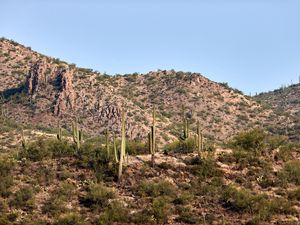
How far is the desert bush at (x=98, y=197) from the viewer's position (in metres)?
34.2

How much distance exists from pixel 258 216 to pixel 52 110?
54.4 metres

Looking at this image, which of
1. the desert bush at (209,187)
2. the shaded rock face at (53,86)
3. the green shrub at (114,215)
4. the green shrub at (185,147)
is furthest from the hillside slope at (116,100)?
the green shrub at (114,215)

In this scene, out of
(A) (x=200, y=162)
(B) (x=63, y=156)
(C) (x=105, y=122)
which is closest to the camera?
(A) (x=200, y=162)

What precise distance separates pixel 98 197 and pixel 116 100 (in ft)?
170

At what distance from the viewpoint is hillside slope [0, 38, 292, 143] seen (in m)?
80.6

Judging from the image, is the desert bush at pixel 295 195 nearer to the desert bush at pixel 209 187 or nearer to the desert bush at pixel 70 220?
the desert bush at pixel 209 187

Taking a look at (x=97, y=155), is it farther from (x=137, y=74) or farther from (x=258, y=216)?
(x=137, y=74)

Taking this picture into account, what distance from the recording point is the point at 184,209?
3316 centimetres

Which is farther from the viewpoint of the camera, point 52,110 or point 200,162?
point 52,110

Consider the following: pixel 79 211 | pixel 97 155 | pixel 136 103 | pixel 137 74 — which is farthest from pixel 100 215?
pixel 137 74

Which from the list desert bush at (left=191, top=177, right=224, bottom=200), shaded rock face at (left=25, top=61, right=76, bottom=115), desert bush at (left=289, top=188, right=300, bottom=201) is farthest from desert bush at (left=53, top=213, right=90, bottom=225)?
shaded rock face at (left=25, top=61, right=76, bottom=115)

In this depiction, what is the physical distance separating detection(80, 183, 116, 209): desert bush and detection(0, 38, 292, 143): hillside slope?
37.5 metres

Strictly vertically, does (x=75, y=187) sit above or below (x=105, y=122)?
below

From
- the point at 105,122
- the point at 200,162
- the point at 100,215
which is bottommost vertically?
the point at 100,215
